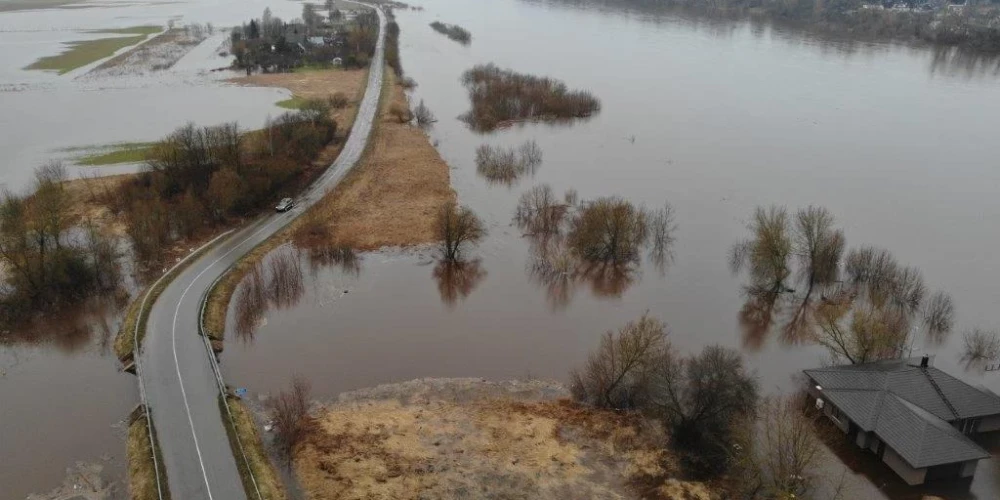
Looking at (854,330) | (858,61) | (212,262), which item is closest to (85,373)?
(212,262)

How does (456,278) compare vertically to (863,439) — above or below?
above

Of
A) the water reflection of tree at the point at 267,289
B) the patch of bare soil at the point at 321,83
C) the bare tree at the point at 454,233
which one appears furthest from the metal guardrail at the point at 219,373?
the patch of bare soil at the point at 321,83

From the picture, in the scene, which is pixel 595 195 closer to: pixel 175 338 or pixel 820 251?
pixel 820 251

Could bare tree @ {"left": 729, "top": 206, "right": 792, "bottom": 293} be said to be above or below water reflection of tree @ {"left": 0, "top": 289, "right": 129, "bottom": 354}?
above

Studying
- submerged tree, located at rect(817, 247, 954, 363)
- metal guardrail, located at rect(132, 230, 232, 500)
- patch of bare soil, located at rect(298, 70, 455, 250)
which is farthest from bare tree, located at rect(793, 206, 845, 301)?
metal guardrail, located at rect(132, 230, 232, 500)

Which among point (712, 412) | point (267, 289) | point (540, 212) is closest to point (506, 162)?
point (540, 212)

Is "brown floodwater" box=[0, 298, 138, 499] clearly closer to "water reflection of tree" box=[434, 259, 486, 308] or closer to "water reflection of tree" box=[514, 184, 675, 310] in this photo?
"water reflection of tree" box=[434, 259, 486, 308]

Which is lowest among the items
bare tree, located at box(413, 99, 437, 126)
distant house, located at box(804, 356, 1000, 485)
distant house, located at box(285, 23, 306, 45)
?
distant house, located at box(804, 356, 1000, 485)
